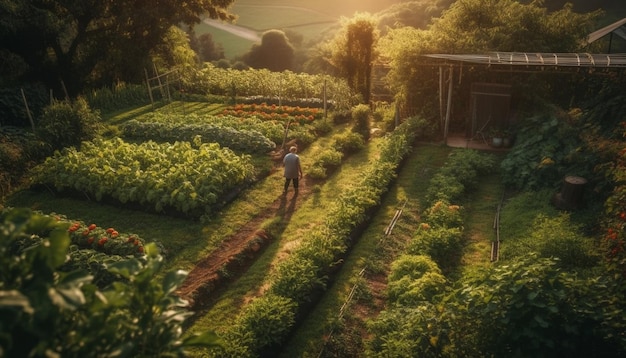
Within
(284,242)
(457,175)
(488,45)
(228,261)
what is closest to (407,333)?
(228,261)

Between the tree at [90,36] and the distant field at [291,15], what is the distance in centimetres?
3203

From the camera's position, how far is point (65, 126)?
15102mm

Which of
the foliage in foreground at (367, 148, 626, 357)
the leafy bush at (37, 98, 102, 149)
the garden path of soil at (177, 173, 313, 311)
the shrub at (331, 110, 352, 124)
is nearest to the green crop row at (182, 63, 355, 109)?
the shrub at (331, 110, 352, 124)

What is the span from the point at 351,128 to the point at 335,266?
10.1m

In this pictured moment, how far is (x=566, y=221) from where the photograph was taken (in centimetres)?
948

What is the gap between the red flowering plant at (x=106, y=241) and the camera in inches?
357

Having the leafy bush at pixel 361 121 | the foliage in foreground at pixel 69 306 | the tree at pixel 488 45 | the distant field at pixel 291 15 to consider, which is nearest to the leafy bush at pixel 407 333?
the foliage in foreground at pixel 69 306

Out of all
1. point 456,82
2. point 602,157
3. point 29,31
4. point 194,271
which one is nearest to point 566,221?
point 602,157

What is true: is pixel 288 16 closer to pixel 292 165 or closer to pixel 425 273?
pixel 292 165

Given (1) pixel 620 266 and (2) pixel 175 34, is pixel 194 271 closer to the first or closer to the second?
(1) pixel 620 266

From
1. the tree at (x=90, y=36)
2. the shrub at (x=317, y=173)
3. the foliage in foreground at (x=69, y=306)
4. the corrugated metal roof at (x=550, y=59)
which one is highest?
the tree at (x=90, y=36)

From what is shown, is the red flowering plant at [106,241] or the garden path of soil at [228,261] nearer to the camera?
the garden path of soil at [228,261]

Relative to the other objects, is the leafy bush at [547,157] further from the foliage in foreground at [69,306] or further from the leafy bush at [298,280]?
the foliage in foreground at [69,306]

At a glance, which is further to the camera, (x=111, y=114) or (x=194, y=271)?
(x=111, y=114)
